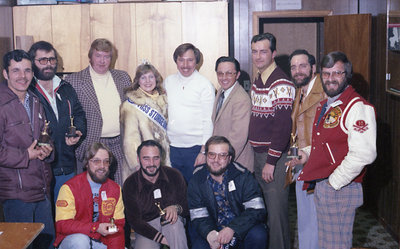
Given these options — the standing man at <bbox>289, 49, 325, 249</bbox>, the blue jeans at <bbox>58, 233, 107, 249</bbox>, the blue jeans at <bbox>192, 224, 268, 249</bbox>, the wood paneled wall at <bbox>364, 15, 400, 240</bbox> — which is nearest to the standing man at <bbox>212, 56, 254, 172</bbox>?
the standing man at <bbox>289, 49, 325, 249</bbox>

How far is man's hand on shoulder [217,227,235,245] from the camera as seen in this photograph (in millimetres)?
2865

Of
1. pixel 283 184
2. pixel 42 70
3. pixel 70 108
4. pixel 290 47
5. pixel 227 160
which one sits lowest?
pixel 283 184

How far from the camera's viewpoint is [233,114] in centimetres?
331

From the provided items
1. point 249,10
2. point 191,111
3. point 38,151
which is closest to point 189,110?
point 191,111

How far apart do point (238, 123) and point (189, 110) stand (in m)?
0.43

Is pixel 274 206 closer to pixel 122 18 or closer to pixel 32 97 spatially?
pixel 32 97

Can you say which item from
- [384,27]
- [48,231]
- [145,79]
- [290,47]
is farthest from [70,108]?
[290,47]

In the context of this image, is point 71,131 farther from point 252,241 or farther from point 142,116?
point 252,241

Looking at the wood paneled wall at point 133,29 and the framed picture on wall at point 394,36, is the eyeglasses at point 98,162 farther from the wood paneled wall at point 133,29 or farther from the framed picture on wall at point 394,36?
the framed picture on wall at point 394,36

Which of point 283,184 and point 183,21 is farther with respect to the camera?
point 183,21

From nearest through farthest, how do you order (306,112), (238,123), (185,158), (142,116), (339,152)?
(339,152) → (306,112) → (238,123) → (142,116) → (185,158)

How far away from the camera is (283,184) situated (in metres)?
3.18

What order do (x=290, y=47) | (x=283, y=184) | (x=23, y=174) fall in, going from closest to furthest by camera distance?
(x=23, y=174) < (x=283, y=184) < (x=290, y=47)

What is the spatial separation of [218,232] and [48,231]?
1.12 meters
